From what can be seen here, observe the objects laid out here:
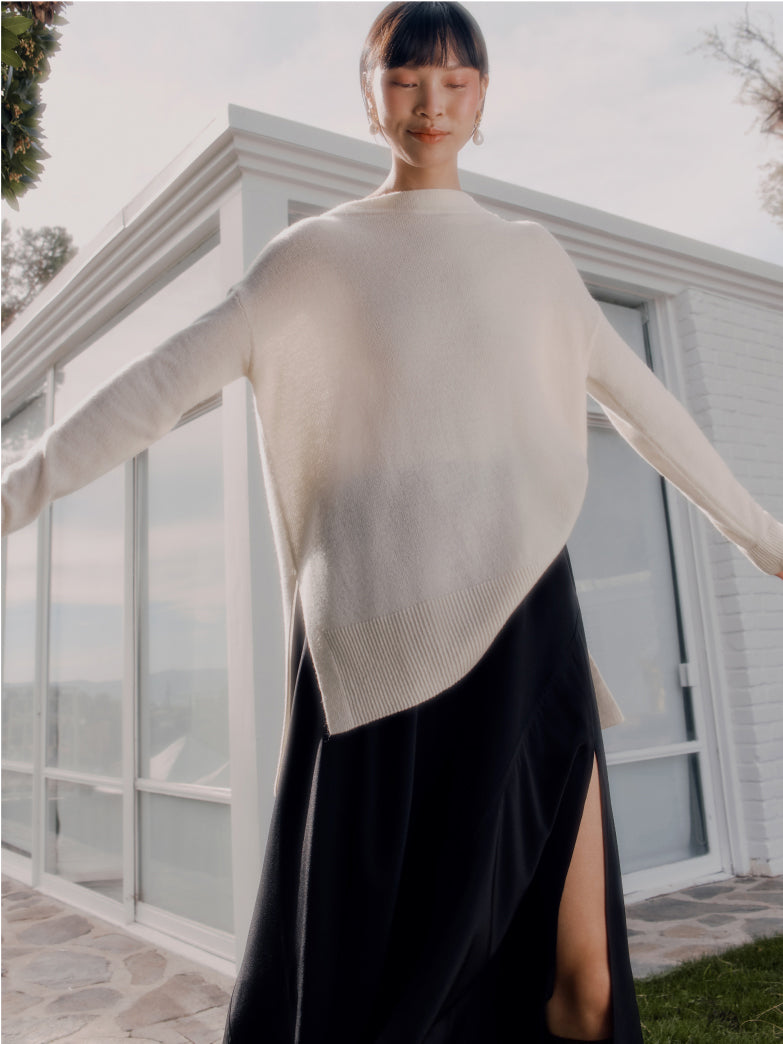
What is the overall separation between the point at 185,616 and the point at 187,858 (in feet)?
2.82

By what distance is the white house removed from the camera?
8.98 ft

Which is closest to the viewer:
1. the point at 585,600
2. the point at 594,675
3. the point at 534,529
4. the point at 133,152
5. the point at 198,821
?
the point at 534,529

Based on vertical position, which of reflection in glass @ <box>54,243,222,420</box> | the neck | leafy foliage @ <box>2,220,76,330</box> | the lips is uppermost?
leafy foliage @ <box>2,220,76,330</box>

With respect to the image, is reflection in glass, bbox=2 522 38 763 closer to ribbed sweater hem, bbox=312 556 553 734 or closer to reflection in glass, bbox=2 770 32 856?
reflection in glass, bbox=2 770 32 856

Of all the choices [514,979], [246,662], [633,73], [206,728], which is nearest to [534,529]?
[514,979]

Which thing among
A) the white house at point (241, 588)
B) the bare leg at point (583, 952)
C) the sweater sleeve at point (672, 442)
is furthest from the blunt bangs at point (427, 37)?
the white house at point (241, 588)

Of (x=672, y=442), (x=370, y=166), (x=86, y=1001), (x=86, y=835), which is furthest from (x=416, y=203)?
(x=86, y=835)

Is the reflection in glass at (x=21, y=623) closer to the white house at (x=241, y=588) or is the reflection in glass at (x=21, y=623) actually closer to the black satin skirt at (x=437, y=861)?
the white house at (x=241, y=588)

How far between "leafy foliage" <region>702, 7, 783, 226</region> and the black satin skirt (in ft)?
25.2

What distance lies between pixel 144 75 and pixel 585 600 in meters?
2.81

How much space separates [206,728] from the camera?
3150mm

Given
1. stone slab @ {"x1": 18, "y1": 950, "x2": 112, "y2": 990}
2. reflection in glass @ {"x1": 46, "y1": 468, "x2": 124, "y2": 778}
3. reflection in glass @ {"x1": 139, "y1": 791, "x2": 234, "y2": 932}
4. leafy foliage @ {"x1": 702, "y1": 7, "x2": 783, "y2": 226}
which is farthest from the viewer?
leafy foliage @ {"x1": 702, "y1": 7, "x2": 783, "y2": 226}

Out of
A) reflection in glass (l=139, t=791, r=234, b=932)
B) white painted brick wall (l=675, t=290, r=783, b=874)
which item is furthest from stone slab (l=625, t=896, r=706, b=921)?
reflection in glass (l=139, t=791, r=234, b=932)

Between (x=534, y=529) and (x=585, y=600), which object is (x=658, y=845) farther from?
(x=534, y=529)
